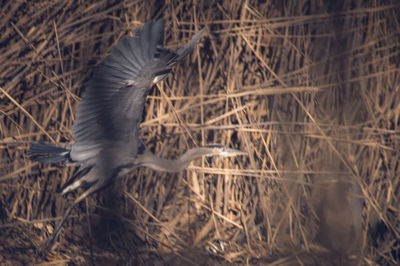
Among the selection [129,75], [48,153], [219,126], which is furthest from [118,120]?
[219,126]

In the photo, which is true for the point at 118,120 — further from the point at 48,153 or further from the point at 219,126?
the point at 219,126

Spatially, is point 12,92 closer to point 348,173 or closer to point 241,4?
point 241,4

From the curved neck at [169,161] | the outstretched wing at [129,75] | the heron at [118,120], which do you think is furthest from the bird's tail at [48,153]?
the curved neck at [169,161]

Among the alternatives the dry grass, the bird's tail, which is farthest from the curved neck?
the bird's tail

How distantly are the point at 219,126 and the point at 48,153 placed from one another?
0.76 meters

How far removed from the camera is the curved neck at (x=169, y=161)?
6.37 ft

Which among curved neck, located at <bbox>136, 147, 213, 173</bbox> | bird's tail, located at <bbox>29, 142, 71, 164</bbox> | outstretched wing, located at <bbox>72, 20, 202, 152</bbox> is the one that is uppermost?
outstretched wing, located at <bbox>72, 20, 202, 152</bbox>

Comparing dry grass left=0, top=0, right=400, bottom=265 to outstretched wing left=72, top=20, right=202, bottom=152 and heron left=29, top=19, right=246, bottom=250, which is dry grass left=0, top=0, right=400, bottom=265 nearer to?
heron left=29, top=19, right=246, bottom=250

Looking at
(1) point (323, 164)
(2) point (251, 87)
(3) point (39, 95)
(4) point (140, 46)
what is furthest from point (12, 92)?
(1) point (323, 164)

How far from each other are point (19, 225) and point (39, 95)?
0.61 m

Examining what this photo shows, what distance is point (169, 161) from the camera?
1.99 meters

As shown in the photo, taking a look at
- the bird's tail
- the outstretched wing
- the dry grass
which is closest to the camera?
the outstretched wing

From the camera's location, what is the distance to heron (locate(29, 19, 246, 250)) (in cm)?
172

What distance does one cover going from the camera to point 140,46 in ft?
5.68
